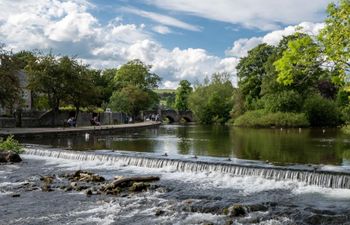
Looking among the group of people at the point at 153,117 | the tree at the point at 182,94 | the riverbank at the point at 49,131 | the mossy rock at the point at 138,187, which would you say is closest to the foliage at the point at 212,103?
the group of people at the point at 153,117

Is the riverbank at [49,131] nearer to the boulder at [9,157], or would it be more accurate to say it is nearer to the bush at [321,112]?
the boulder at [9,157]

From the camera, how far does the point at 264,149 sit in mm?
33094

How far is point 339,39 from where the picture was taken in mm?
15109

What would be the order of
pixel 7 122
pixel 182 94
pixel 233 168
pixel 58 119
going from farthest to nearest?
pixel 182 94 < pixel 58 119 < pixel 7 122 < pixel 233 168

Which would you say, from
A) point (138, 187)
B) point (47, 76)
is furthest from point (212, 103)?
point (138, 187)

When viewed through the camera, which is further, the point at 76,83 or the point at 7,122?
the point at 76,83

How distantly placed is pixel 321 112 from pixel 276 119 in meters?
9.60

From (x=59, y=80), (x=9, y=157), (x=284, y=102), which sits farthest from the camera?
(x=284, y=102)

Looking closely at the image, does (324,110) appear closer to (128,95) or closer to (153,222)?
(128,95)

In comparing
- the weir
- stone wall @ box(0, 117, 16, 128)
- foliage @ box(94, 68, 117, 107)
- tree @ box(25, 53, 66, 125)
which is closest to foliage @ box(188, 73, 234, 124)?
foliage @ box(94, 68, 117, 107)

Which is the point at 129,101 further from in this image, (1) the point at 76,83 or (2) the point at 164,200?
(2) the point at 164,200

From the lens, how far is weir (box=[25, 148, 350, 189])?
59.9 ft

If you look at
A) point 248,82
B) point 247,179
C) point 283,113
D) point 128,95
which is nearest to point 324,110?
point 283,113

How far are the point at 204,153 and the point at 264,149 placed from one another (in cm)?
567
